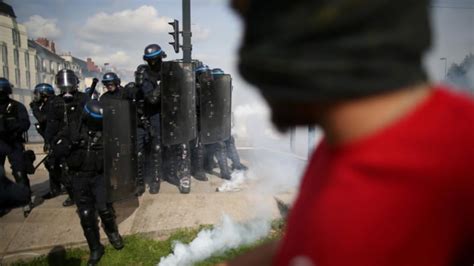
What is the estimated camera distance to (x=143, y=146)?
22.4ft

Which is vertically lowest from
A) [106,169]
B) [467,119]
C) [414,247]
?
[106,169]

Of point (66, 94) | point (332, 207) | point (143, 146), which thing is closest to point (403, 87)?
point (332, 207)

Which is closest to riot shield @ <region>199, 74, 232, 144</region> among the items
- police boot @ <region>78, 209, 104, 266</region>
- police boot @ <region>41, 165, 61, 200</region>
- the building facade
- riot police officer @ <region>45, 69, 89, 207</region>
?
riot police officer @ <region>45, 69, 89, 207</region>

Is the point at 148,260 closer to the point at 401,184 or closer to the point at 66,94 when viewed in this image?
the point at 66,94

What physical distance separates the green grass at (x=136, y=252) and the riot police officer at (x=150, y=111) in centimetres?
151

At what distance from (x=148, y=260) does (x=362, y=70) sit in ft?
14.1

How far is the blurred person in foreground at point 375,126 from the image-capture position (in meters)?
0.54

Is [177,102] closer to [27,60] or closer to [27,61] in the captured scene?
[27,60]

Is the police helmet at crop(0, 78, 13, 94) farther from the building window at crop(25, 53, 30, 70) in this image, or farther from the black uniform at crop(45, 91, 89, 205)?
the building window at crop(25, 53, 30, 70)

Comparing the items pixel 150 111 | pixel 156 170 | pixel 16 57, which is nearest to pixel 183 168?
pixel 156 170

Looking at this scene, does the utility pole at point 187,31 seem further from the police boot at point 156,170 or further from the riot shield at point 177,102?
the police boot at point 156,170

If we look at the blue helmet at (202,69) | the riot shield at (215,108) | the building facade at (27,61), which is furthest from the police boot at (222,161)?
the building facade at (27,61)

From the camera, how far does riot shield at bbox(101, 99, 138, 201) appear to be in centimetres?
464

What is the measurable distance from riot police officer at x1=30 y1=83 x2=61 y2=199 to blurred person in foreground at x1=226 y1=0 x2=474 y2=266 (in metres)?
6.12
